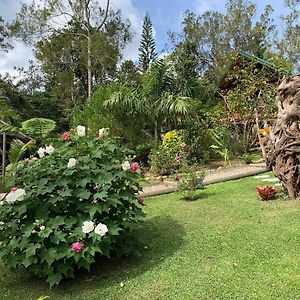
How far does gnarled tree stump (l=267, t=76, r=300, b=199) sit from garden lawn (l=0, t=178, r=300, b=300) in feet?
1.38

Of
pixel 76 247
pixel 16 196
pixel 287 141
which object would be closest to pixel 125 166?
pixel 76 247

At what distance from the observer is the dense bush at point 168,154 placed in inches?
422

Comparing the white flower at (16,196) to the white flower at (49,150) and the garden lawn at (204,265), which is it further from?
the garden lawn at (204,265)

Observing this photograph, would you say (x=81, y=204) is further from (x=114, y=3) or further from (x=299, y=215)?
(x=114, y=3)

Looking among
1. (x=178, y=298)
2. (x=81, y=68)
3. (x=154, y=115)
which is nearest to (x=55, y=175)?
(x=178, y=298)

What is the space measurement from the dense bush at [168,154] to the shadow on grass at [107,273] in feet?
19.5

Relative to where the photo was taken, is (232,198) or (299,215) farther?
(232,198)

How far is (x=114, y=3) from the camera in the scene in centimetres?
2422

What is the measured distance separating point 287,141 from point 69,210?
351 cm

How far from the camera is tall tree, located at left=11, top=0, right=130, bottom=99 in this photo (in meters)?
21.9

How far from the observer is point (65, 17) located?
23.0 m

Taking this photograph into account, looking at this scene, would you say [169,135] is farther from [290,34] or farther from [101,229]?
[290,34]

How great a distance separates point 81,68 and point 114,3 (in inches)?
223

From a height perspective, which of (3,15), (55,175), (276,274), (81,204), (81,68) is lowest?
(276,274)
